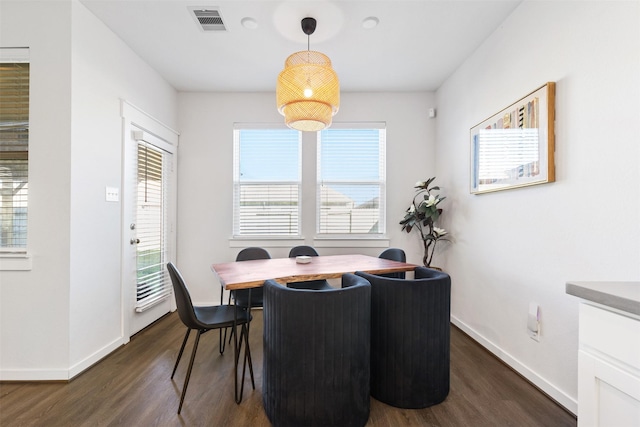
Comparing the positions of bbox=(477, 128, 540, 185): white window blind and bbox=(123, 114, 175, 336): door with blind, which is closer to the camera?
bbox=(477, 128, 540, 185): white window blind

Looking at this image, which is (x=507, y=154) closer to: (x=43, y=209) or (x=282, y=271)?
(x=282, y=271)

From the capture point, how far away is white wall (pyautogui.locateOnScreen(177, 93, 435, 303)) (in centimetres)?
402

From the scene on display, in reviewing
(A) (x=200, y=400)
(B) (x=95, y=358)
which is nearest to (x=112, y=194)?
(B) (x=95, y=358)

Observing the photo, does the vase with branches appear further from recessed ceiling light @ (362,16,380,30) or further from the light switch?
the light switch

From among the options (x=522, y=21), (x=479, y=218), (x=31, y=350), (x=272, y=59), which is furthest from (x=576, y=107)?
(x=31, y=350)

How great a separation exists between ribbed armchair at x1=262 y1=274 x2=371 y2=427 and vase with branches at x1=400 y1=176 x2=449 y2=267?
87.4 inches

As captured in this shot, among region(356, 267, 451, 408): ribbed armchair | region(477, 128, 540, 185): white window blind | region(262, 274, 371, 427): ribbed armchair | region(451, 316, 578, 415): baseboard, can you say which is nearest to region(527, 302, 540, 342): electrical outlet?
region(451, 316, 578, 415): baseboard

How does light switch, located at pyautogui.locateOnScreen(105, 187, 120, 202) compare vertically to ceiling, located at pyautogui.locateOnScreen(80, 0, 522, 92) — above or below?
below

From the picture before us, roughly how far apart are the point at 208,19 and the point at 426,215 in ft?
9.95

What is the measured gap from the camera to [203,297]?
401 centimetres

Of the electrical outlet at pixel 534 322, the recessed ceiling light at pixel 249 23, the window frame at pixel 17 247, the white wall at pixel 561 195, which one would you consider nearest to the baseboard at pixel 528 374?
the white wall at pixel 561 195

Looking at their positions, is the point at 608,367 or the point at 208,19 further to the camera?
the point at 208,19

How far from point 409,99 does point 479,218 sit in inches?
80.0

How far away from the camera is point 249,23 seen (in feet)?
8.48
